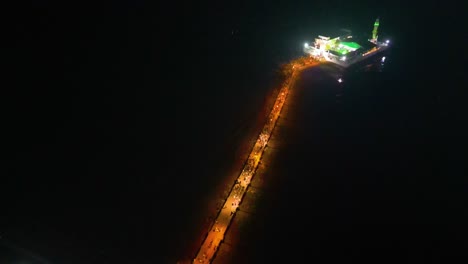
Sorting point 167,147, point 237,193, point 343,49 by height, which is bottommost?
point 237,193

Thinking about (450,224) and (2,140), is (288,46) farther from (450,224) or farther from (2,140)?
(2,140)

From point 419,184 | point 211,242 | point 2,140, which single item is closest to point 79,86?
point 2,140

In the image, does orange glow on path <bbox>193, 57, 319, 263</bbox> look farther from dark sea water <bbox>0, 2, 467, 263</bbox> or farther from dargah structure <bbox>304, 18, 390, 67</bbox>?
dargah structure <bbox>304, 18, 390, 67</bbox>

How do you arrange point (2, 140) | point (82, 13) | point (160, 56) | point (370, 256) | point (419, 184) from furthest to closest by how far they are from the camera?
point (160, 56) → point (82, 13) → point (419, 184) → point (2, 140) → point (370, 256)

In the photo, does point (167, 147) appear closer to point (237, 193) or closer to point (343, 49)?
point (237, 193)

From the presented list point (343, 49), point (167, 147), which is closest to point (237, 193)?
point (167, 147)

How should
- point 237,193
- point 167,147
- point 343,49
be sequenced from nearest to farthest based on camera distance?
point 237,193
point 167,147
point 343,49

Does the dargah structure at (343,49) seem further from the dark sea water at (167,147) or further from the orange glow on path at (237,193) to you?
the orange glow on path at (237,193)
